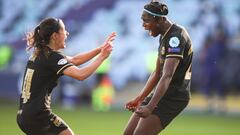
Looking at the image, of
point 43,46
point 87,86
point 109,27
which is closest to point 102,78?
point 87,86

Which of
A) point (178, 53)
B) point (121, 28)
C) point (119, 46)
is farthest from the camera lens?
point (121, 28)

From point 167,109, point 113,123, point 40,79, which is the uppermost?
point 40,79

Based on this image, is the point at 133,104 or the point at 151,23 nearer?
the point at 151,23

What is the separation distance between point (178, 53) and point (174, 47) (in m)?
0.09

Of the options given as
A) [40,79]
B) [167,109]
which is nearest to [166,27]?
[167,109]

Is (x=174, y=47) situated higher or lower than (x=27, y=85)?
higher

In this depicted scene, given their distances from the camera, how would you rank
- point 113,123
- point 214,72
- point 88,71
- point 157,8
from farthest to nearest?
1. point 214,72
2. point 113,123
3. point 157,8
4. point 88,71

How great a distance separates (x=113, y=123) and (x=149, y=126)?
7882 millimetres

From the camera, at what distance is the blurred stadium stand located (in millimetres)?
23578

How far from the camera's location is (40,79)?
323 inches

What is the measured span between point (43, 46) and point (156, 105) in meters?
1.51

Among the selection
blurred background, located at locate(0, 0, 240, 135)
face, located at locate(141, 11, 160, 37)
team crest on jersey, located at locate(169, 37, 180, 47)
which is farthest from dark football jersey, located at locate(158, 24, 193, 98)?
blurred background, located at locate(0, 0, 240, 135)

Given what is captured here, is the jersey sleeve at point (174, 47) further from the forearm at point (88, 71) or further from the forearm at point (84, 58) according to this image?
the forearm at point (84, 58)

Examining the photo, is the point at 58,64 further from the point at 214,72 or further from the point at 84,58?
the point at 214,72
